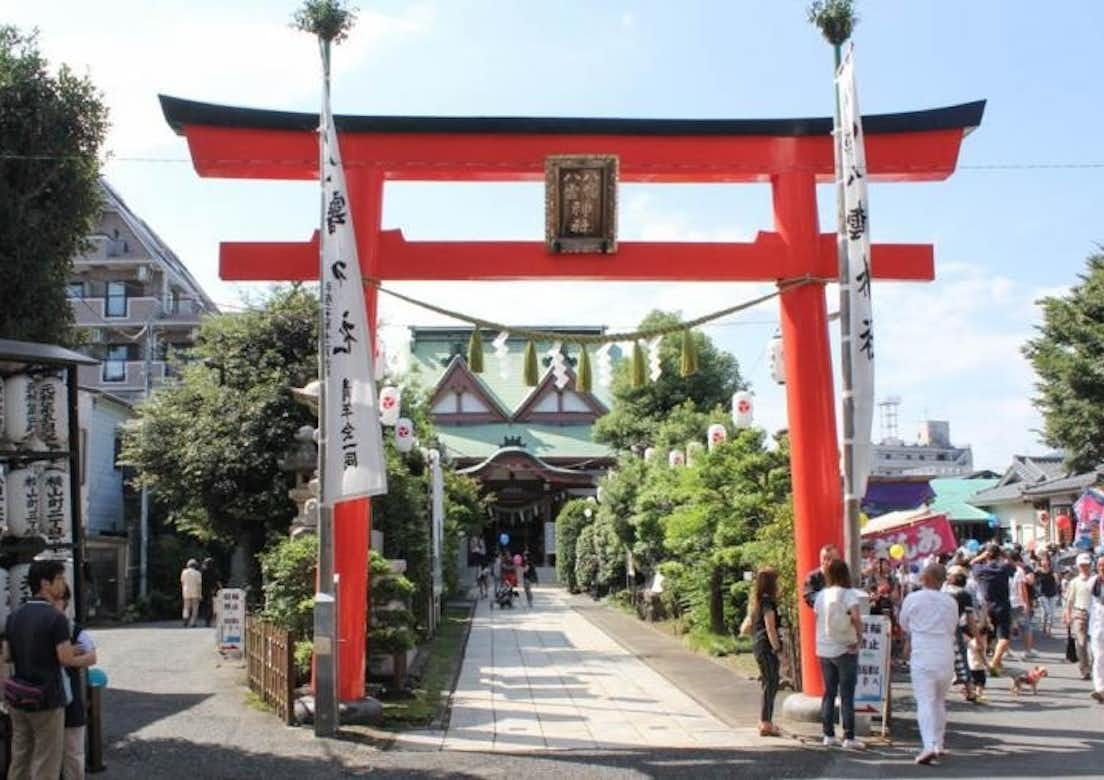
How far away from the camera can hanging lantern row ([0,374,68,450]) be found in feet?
30.2

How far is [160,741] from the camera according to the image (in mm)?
10727

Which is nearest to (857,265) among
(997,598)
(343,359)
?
(343,359)

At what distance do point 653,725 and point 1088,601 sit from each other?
7.42m

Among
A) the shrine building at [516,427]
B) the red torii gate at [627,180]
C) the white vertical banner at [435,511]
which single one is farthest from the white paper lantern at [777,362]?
the shrine building at [516,427]

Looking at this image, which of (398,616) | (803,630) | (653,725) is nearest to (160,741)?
(398,616)

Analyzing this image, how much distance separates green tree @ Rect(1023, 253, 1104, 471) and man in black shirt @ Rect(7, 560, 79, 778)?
24.3 m

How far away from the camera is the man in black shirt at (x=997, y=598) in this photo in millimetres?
15898

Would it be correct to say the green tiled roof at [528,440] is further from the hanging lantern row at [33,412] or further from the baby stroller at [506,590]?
the hanging lantern row at [33,412]

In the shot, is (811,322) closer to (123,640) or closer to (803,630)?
(803,630)

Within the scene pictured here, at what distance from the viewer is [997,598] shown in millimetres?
15953

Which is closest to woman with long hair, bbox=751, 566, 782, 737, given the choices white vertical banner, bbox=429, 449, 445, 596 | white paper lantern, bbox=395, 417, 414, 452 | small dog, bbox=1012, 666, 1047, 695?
small dog, bbox=1012, 666, 1047, 695

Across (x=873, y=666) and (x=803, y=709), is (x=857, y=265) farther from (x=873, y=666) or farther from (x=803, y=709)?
(x=803, y=709)

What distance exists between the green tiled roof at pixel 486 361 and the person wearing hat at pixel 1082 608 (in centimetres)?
2852

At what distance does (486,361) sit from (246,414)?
979 inches
